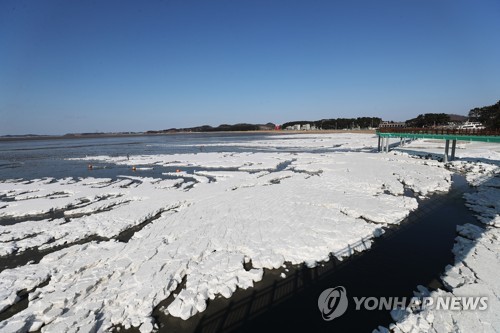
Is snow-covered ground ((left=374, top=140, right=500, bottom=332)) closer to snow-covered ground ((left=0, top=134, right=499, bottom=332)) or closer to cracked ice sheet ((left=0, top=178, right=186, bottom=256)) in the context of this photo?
snow-covered ground ((left=0, top=134, right=499, bottom=332))

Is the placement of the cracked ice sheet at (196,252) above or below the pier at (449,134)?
below

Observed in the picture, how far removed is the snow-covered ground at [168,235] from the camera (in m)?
6.98

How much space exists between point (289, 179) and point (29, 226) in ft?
54.2

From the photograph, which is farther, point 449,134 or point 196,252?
point 449,134

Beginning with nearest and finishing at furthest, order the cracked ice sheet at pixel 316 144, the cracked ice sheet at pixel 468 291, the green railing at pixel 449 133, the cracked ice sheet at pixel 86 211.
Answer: the cracked ice sheet at pixel 468 291, the cracked ice sheet at pixel 86 211, the green railing at pixel 449 133, the cracked ice sheet at pixel 316 144

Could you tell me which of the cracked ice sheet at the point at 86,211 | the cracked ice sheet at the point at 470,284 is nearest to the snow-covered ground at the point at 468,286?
the cracked ice sheet at the point at 470,284

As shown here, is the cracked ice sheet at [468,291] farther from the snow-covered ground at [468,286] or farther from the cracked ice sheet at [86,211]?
the cracked ice sheet at [86,211]

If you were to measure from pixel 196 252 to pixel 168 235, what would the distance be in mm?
2135

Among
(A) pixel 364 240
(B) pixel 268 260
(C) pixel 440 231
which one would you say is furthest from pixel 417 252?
(B) pixel 268 260

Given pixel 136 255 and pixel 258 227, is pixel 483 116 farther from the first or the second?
pixel 136 255

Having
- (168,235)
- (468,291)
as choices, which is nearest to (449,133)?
(468,291)

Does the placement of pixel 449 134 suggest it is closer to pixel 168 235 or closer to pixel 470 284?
pixel 470 284

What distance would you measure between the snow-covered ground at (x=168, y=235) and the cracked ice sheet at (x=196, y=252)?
1.5 inches

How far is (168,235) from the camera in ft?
35.6
